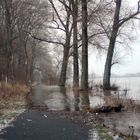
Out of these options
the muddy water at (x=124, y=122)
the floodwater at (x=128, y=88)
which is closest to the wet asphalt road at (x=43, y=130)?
the muddy water at (x=124, y=122)

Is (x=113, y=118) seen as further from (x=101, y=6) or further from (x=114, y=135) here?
(x=101, y=6)

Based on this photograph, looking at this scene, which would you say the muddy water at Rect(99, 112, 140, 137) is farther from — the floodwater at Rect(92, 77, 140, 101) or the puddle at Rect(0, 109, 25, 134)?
the floodwater at Rect(92, 77, 140, 101)

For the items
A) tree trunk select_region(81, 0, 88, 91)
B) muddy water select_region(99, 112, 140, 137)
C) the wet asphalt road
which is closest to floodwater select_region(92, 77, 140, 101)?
tree trunk select_region(81, 0, 88, 91)

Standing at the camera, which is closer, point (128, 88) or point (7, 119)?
point (7, 119)

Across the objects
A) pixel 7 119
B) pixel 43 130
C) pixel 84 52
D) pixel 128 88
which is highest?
pixel 84 52

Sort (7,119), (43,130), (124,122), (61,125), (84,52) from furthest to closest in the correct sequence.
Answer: (84,52), (7,119), (124,122), (61,125), (43,130)

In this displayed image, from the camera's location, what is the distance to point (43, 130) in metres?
11.4

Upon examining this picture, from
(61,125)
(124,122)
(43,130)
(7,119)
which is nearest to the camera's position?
(43,130)

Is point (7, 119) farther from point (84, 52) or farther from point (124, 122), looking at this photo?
point (84, 52)

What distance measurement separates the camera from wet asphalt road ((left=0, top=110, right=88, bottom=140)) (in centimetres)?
1041

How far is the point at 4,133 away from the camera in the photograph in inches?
426

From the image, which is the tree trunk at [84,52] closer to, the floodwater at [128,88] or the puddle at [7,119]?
the floodwater at [128,88]

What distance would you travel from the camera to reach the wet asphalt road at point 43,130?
1041cm

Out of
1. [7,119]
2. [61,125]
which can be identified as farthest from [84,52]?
[61,125]
